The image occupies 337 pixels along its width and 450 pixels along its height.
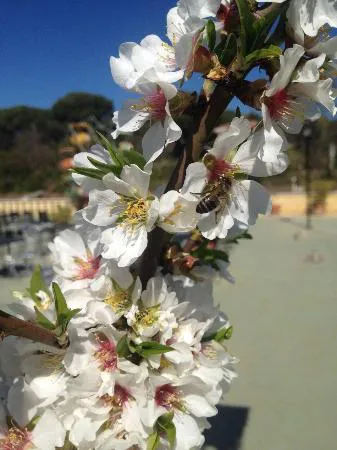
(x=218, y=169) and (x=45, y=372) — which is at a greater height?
(x=218, y=169)

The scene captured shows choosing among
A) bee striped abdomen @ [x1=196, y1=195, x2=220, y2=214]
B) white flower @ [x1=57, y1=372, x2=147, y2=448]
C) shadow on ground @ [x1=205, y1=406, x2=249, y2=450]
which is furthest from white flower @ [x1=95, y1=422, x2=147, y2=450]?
shadow on ground @ [x1=205, y1=406, x2=249, y2=450]

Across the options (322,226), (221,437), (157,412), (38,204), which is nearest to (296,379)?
(221,437)

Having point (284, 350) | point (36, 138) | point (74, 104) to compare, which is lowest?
point (36, 138)

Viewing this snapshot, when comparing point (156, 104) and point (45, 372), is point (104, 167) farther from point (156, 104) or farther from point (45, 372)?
point (45, 372)

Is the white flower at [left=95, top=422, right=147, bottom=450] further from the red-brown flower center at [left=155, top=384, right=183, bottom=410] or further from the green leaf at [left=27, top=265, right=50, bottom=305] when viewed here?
the green leaf at [left=27, top=265, right=50, bottom=305]

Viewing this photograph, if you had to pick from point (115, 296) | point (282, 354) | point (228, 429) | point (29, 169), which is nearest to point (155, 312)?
point (115, 296)

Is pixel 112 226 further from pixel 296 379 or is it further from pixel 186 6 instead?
pixel 296 379

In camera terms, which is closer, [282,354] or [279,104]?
[279,104]

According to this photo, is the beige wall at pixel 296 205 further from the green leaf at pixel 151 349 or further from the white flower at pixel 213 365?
the green leaf at pixel 151 349
